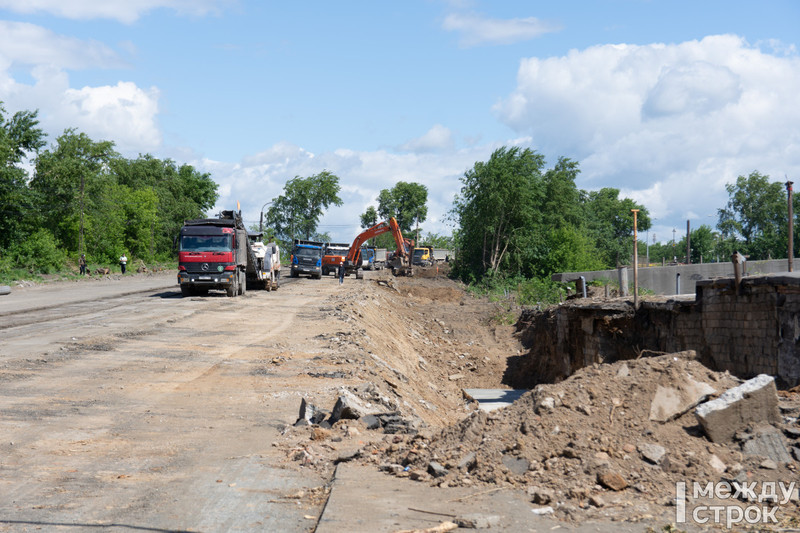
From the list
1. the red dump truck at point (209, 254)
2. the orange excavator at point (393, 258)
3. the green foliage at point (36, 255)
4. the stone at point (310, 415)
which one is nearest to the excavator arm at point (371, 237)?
the orange excavator at point (393, 258)

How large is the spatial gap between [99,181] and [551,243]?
42.2 metres

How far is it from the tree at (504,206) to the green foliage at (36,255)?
111 ft

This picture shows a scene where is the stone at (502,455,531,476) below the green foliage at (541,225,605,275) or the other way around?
below

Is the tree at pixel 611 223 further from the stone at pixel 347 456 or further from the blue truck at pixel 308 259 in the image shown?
the stone at pixel 347 456

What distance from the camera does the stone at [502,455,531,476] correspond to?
22.4 ft

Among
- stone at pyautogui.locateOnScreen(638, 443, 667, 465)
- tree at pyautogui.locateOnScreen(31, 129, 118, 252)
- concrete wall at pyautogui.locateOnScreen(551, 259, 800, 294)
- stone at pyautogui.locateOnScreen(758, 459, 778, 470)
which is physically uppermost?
tree at pyautogui.locateOnScreen(31, 129, 118, 252)

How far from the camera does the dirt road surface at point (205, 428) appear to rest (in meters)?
6.04

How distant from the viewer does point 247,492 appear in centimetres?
662

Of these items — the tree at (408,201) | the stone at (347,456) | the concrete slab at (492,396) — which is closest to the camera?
the stone at (347,456)

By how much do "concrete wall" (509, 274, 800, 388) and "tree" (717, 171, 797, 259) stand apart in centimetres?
7767

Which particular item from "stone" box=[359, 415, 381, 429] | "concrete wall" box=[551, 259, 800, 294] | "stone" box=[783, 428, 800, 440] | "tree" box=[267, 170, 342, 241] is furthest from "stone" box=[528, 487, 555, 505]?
"tree" box=[267, 170, 342, 241]

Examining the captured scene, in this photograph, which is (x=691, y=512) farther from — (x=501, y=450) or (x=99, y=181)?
(x=99, y=181)

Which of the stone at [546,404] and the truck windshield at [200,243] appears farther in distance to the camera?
the truck windshield at [200,243]

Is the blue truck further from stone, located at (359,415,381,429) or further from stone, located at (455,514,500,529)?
stone, located at (455,514,500,529)
